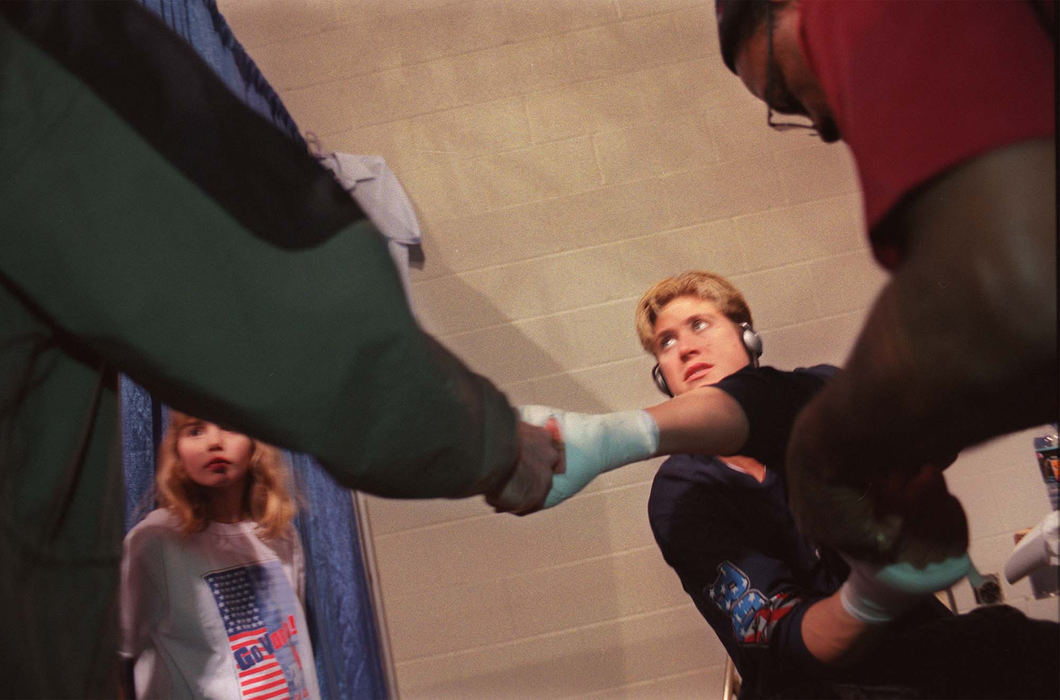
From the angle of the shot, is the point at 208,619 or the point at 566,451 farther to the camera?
the point at 208,619

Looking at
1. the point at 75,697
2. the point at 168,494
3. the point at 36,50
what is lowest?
the point at 168,494

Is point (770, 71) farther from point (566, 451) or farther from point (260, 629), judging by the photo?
point (260, 629)

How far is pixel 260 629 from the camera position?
155 cm

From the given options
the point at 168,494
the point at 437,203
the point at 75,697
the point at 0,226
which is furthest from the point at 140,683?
the point at 437,203

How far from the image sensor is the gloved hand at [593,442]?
0.87m

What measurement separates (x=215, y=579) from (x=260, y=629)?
117mm

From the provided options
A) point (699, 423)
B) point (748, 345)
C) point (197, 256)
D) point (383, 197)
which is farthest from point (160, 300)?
point (383, 197)

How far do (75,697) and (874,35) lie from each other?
0.67m

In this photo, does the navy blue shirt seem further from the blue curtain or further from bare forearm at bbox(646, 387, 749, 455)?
the blue curtain

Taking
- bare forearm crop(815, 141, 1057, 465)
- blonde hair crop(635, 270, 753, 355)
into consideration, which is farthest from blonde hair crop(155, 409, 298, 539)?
bare forearm crop(815, 141, 1057, 465)

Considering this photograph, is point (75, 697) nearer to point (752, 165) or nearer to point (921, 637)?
point (921, 637)

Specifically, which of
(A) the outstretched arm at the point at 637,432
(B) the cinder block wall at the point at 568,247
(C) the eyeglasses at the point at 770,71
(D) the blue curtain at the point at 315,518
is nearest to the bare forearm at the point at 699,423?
(A) the outstretched arm at the point at 637,432

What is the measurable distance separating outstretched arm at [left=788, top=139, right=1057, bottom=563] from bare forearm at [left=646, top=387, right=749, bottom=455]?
1.27 feet

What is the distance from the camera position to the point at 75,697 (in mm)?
622
